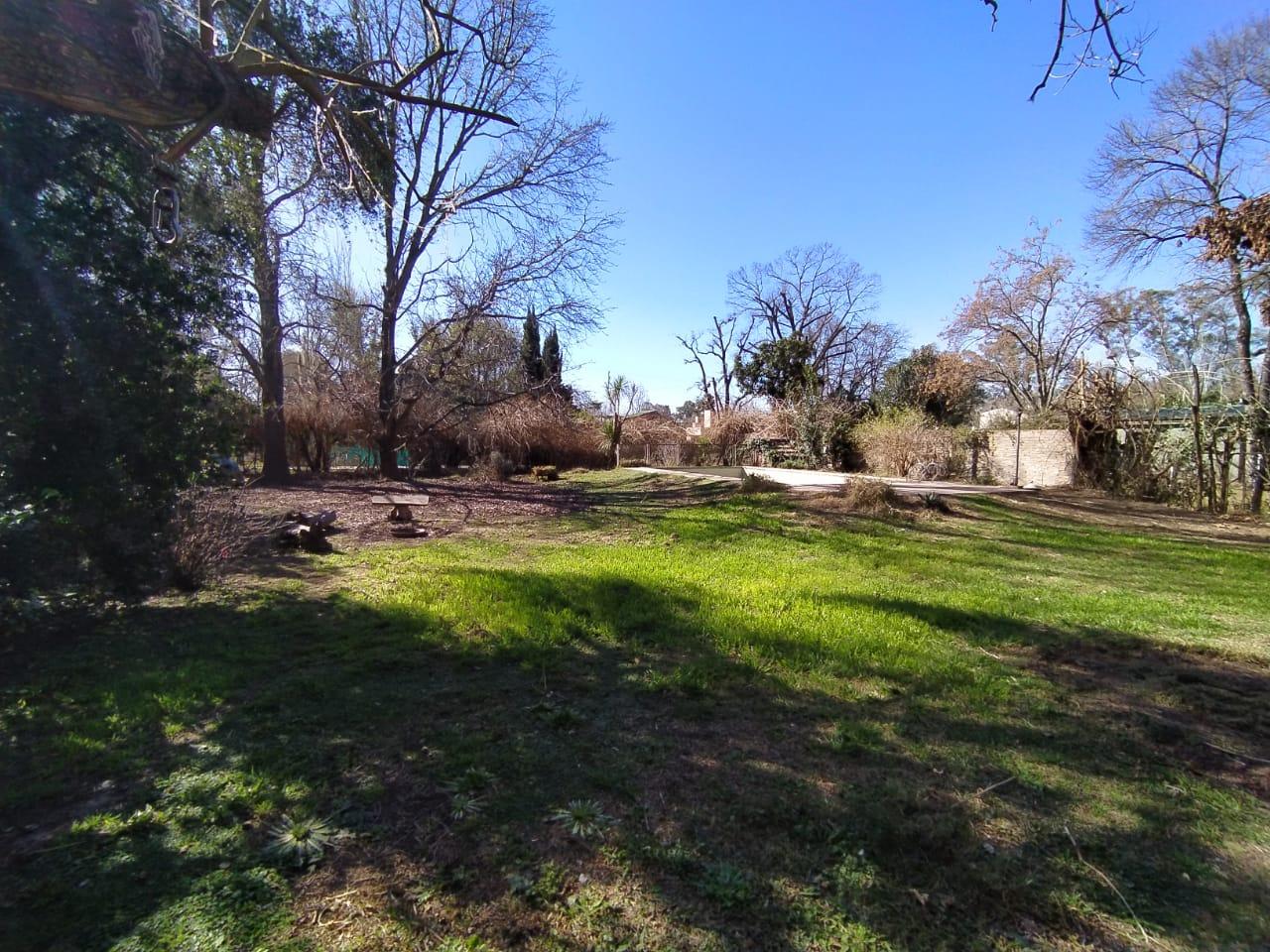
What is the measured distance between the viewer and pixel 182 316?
15.5ft

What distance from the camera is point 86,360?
13.3ft

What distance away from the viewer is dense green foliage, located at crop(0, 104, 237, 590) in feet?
12.4

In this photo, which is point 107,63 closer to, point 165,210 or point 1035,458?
point 165,210

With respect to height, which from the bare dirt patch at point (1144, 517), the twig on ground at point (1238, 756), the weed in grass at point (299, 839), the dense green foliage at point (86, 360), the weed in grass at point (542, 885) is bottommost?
the twig on ground at point (1238, 756)

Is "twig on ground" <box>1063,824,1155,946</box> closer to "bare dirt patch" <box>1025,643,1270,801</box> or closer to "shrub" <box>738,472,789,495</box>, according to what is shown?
"bare dirt patch" <box>1025,643,1270,801</box>

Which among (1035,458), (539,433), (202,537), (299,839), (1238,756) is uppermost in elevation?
(539,433)

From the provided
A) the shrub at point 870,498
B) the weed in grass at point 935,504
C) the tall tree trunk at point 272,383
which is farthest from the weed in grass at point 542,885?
the tall tree trunk at point 272,383

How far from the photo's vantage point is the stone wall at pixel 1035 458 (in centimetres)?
1463

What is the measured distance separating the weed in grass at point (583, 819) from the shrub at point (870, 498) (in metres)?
7.77

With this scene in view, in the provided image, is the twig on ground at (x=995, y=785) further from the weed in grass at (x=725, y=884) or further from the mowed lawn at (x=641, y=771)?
the weed in grass at (x=725, y=884)

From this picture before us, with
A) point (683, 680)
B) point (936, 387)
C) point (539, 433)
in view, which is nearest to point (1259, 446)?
point (936, 387)

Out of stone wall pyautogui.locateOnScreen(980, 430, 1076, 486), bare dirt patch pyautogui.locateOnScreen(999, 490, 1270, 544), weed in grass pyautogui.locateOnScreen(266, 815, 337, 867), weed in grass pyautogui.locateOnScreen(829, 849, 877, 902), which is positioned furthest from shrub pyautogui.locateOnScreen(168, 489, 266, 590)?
stone wall pyautogui.locateOnScreen(980, 430, 1076, 486)

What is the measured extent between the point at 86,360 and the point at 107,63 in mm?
2161

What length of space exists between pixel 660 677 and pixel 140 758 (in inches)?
101
